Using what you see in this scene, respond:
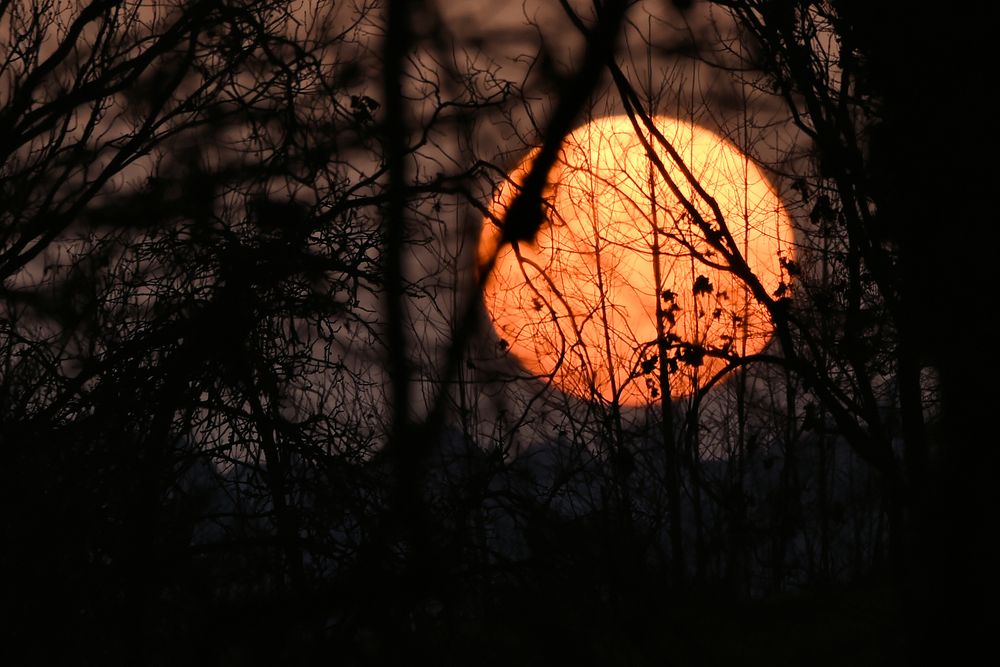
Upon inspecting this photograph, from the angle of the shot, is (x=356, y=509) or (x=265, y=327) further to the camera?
(x=265, y=327)

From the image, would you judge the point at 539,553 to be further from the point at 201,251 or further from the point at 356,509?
the point at 201,251

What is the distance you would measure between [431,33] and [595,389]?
12.2 ft

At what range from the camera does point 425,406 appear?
244 inches

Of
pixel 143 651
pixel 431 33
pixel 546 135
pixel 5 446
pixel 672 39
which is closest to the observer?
pixel 546 135

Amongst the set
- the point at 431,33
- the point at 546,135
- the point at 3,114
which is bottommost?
the point at 546,135

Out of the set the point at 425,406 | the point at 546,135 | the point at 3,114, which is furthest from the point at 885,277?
the point at 3,114

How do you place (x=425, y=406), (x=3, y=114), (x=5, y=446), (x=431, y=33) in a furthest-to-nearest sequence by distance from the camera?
(x=431, y=33) < (x=3, y=114) < (x=425, y=406) < (x=5, y=446)

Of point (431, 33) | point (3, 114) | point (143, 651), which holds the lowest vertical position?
point (143, 651)

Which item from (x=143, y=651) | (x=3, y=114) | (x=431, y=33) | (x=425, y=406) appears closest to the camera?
(x=143, y=651)

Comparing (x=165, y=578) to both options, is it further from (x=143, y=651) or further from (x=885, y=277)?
(x=885, y=277)

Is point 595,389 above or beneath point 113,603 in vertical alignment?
above

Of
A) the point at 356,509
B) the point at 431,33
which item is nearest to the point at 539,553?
the point at 356,509

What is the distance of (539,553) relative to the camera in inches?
194

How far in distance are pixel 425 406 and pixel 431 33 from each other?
3.23 metres
